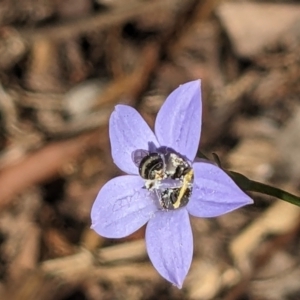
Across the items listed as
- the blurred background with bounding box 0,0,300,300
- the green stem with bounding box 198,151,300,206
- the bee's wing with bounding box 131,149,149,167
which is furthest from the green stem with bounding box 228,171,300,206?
the blurred background with bounding box 0,0,300,300

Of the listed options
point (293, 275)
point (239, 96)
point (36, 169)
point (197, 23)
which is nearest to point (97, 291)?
point (36, 169)

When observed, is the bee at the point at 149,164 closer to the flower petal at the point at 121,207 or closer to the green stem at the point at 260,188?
the flower petal at the point at 121,207

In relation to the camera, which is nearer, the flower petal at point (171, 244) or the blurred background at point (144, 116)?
the flower petal at point (171, 244)

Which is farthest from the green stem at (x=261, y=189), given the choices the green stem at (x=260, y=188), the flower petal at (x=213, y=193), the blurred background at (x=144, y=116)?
the blurred background at (x=144, y=116)

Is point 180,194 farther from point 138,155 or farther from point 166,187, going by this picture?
point 138,155

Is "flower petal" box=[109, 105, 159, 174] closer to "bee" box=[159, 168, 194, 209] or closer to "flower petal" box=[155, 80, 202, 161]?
"flower petal" box=[155, 80, 202, 161]
